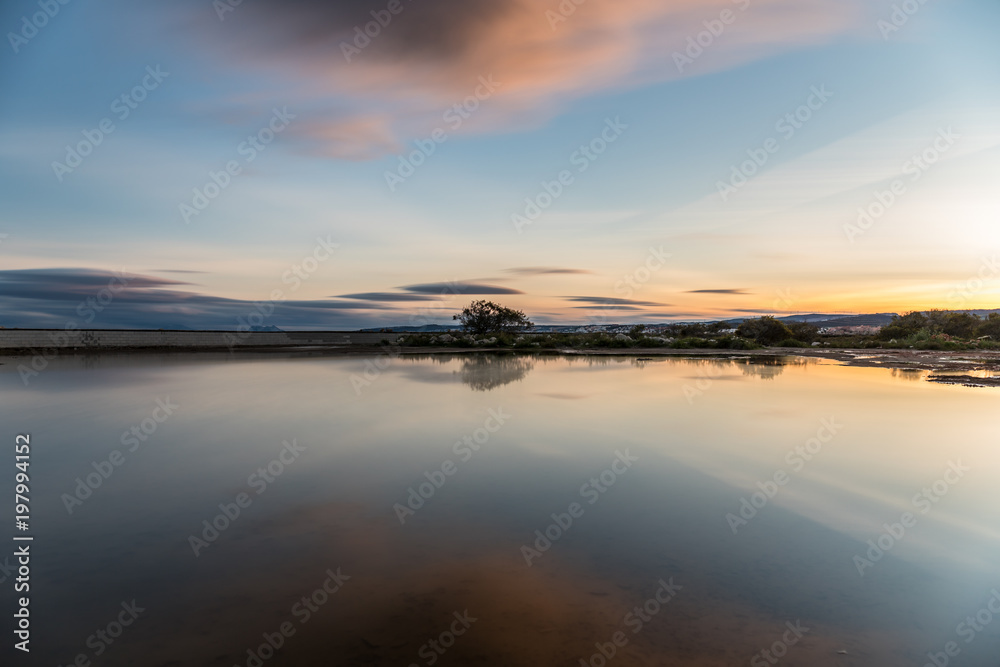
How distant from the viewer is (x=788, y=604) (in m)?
3.47

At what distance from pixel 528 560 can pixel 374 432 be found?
5.09 metres

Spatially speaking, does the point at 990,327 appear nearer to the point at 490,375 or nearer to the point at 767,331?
the point at 767,331

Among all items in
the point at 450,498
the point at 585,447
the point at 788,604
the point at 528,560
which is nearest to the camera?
the point at 788,604

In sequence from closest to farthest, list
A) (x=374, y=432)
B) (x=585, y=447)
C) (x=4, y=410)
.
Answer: (x=585, y=447) → (x=374, y=432) → (x=4, y=410)

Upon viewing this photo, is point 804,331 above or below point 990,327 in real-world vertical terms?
below

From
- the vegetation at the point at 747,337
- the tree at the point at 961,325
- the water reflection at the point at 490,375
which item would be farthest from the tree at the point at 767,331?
the water reflection at the point at 490,375

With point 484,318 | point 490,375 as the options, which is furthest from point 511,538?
point 484,318

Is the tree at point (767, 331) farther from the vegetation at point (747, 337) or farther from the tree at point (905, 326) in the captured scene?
the tree at point (905, 326)

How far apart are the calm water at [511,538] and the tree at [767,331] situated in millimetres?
38542

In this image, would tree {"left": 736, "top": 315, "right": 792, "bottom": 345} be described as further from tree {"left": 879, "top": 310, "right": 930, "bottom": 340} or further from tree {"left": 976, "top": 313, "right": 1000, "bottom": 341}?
tree {"left": 976, "top": 313, "right": 1000, "bottom": 341}

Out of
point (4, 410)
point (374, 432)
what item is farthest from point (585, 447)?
point (4, 410)

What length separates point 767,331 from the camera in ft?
153

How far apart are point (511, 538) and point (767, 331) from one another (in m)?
47.7

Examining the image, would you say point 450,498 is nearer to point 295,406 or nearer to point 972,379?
point 295,406
